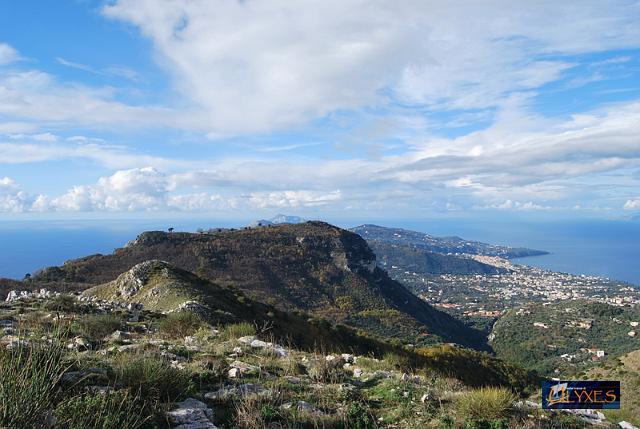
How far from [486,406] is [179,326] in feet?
29.2

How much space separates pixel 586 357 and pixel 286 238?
2186 inches

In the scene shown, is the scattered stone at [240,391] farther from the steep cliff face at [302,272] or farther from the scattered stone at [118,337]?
the steep cliff face at [302,272]

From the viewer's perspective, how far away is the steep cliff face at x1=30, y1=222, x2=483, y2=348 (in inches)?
2101

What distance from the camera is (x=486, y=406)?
4.96 meters

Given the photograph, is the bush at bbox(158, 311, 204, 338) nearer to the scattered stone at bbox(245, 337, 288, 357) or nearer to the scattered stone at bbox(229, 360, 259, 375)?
the scattered stone at bbox(245, 337, 288, 357)

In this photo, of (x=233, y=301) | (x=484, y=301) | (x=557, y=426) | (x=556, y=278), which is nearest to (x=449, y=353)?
(x=233, y=301)

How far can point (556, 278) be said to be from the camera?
160250 millimetres

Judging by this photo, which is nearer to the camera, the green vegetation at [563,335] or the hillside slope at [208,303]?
the hillside slope at [208,303]

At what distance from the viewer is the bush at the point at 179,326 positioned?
10.8 metres

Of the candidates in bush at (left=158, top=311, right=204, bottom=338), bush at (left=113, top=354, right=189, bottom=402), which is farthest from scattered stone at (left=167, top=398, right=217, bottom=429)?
bush at (left=158, top=311, right=204, bottom=338)

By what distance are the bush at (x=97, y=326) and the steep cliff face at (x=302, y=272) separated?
38.5m

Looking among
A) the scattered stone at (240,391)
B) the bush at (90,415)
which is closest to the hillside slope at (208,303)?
the scattered stone at (240,391)

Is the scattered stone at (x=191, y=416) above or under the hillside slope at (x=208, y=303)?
above

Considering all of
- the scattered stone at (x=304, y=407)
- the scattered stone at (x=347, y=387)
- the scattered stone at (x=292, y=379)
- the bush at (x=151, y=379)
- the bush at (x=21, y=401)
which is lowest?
the scattered stone at (x=347, y=387)
